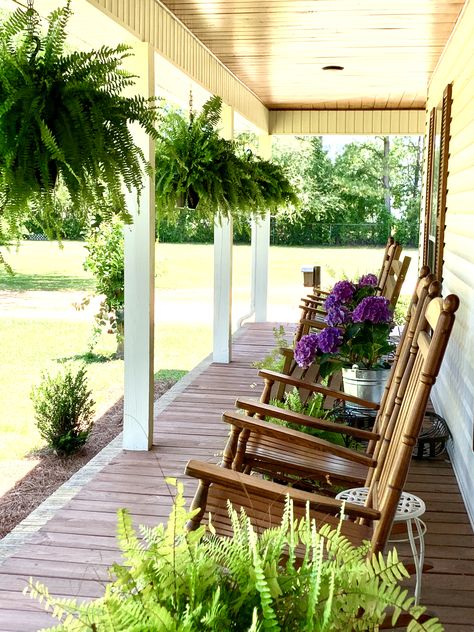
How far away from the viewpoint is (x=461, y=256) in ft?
14.1

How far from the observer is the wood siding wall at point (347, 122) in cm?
934

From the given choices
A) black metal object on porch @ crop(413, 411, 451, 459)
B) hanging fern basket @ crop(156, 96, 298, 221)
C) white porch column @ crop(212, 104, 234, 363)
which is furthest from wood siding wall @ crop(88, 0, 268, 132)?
black metal object on porch @ crop(413, 411, 451, 459)

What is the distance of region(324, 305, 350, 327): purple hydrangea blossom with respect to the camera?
12.0ft

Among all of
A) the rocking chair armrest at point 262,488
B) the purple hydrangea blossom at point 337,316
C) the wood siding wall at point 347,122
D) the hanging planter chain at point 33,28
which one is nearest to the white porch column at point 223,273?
the wood siding wall at point 347,122

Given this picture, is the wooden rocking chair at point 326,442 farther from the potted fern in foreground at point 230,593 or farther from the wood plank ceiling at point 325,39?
the wood plank ceiling at point 325,39

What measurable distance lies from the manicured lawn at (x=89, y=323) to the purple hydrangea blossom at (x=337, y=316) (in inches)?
58.9

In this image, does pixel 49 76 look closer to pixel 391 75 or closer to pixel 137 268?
pixel 137 268

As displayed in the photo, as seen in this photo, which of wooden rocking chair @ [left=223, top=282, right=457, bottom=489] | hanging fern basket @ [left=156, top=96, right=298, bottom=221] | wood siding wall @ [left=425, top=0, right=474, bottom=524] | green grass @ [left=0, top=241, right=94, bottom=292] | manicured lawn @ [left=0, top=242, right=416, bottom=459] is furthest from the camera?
green grass @ [left=0, top=241, right=94, bottom=292]

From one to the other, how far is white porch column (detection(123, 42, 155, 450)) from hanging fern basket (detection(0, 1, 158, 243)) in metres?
1.79

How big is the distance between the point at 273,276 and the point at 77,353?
25.8 feet

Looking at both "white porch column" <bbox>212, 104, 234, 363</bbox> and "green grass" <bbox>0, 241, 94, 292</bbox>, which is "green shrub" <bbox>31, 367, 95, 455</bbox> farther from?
"green grass" <bbox>0, 241, 94, 292</bbox>

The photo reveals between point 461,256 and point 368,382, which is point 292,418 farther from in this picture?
point 461,256

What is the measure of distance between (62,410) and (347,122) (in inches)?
210

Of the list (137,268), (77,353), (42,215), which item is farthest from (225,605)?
(77,353)
